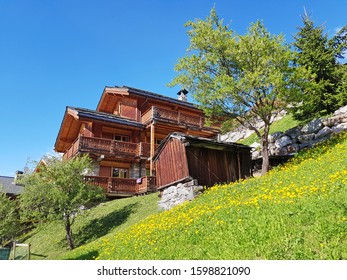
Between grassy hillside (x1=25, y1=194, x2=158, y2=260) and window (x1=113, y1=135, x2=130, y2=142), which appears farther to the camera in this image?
window (x1=113, y1=135, x2=130, y2=142)

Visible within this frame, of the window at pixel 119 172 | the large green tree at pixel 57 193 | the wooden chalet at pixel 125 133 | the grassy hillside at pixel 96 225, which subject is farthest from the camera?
the window at pixel 119 172

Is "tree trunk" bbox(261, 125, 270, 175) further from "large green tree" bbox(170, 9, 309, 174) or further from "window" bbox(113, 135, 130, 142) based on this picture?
"window" bbox(113, 135, 130, 142)

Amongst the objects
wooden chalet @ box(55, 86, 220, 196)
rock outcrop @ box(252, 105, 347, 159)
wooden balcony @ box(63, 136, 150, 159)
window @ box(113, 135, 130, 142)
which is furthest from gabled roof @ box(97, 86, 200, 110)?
rock outcrop @ box(252, 105, 347, 159)

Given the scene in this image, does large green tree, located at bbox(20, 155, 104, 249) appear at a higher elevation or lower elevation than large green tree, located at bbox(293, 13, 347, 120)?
lower

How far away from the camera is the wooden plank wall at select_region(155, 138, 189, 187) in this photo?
15.2 m

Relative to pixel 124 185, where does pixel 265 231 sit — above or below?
below

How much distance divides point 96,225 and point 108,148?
31.1ft

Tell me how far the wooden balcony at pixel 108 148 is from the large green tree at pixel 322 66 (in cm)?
1398

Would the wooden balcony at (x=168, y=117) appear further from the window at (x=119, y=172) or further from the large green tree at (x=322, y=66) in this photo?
the large green tree at (x=322, y=66)

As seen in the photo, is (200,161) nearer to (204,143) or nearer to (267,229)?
(204,143)

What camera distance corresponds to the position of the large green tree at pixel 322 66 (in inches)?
738

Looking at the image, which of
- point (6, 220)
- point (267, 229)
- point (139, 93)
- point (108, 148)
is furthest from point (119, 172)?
point (267, 229)

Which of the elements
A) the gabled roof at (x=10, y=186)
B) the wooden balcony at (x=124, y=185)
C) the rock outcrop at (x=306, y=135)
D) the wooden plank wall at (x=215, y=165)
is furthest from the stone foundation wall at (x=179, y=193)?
the gabled roof at (x=10, y=186)

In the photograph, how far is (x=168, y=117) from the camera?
92.8ft
